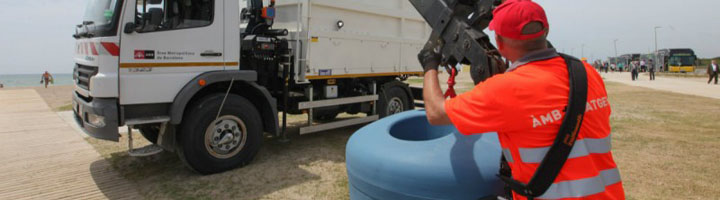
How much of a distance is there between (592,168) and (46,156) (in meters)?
6.57

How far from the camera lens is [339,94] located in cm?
705

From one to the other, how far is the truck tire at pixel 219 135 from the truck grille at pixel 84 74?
1.01 meters

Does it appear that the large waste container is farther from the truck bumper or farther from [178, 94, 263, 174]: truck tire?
the truck bumper

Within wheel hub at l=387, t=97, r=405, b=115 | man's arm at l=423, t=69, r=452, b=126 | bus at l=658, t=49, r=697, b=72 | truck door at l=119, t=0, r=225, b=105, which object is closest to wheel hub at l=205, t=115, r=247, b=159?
truck door at l=119, t=0, r=225, b=105

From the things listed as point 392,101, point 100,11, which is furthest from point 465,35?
point 392,101

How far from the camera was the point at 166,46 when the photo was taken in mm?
4539

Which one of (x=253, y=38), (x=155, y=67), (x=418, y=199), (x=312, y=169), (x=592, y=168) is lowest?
(x=312, y=169)

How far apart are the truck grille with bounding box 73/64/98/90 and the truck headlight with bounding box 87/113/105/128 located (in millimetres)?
332

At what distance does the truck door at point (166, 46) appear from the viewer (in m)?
4.34

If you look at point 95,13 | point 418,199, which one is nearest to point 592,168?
point 418,199

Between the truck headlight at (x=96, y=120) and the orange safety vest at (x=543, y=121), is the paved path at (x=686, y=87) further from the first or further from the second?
the truck headlight at (x=96, y=120)

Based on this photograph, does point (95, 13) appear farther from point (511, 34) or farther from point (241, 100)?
point (511, 34)

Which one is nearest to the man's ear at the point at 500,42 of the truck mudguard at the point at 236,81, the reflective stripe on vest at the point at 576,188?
the reflective stripe on vest at the point at 576,188

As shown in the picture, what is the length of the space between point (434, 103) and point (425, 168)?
54cm
